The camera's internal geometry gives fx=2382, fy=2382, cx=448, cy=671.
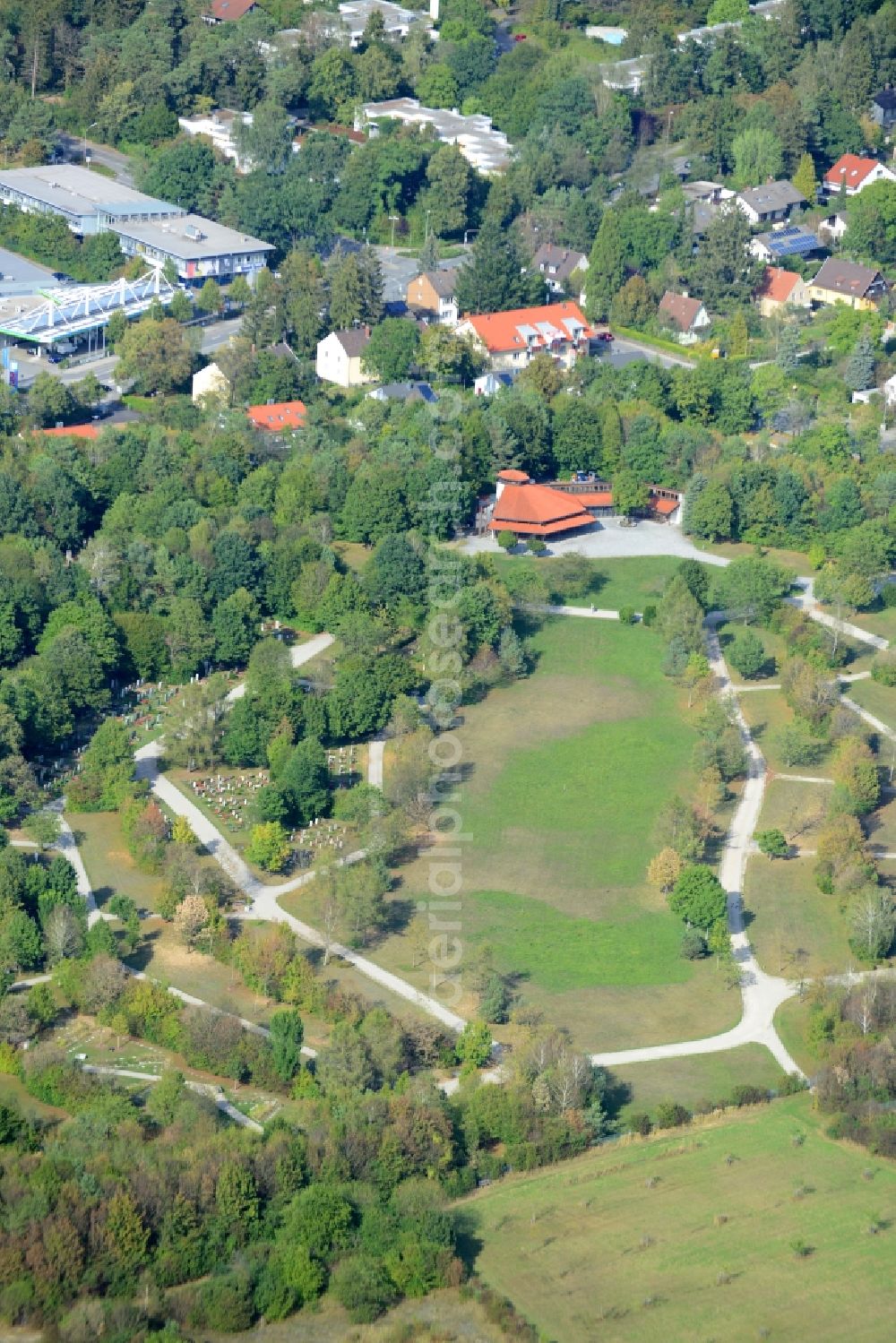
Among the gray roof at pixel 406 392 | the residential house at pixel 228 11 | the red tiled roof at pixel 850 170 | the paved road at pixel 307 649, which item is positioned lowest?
the paved road at pixel 307 649

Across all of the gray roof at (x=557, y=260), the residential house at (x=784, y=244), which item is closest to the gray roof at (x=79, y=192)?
the gray roof at (x=557, y=260)

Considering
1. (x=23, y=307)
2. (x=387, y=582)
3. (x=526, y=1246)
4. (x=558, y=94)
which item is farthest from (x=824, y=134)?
A: (x=526, y=1246)

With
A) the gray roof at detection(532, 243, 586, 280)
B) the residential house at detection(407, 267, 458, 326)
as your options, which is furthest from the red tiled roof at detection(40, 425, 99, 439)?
the gray roof at detection(532, 243, 586, 280)

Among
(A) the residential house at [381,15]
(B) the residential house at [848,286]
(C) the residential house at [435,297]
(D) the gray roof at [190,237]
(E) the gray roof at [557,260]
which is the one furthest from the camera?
(A) the residential house at [381,15]

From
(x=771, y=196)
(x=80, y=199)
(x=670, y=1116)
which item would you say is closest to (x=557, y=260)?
(x=771, y=196)

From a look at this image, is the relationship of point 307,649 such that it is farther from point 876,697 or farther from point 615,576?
point 876,697

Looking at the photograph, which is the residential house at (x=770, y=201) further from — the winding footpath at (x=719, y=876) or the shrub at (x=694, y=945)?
the shrub at (x=694, y=945)
